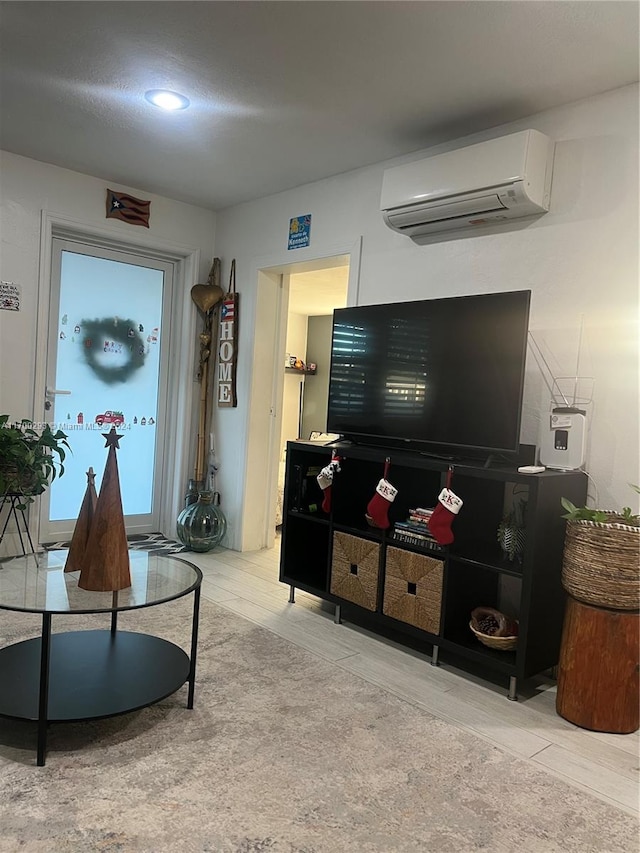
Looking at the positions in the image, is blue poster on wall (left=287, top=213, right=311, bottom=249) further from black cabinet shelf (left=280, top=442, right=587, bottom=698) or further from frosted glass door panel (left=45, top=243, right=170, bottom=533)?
black cabinet shelf (left=280, top=442, right=587, bottom=698)

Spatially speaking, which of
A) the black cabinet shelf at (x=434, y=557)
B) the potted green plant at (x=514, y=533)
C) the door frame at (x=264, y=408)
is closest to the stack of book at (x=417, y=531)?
the black cabinet shelf at (x=434, y=557)

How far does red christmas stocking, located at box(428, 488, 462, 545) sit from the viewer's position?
2.54 m

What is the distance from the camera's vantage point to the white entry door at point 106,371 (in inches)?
165

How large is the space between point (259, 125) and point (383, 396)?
1483 mm

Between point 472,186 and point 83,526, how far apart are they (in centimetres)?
214

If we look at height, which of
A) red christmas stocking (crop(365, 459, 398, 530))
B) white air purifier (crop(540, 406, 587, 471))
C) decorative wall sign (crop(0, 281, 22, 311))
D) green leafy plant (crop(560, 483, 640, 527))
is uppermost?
decorative wall sign (crop(0, 281, 22, 311))

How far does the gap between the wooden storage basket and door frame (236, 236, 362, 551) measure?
2.60 metres

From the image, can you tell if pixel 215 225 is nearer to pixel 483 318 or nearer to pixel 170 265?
pixel 170 265

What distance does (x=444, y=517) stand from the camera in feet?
8.43

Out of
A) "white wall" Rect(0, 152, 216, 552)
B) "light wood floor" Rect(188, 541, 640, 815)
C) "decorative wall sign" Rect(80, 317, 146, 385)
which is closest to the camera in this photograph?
"light wood floor" Rect(188, 541, 640, 815)

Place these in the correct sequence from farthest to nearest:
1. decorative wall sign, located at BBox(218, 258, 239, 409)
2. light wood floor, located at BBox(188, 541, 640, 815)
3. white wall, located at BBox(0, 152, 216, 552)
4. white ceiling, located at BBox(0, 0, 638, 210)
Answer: decorative wall sign, located at BBox(218, 258, 239, 409) < white wall, located at BBox(0, 152, 216, 552) < white ceiling, located at BBox(0, 0, 638, 210) < light wood floor, located at BBox(188, 541, 640, 815)

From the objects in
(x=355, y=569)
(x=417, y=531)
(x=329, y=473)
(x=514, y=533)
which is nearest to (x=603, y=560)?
(x=514, y=533)

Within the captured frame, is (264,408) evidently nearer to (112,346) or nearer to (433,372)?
(112,346)

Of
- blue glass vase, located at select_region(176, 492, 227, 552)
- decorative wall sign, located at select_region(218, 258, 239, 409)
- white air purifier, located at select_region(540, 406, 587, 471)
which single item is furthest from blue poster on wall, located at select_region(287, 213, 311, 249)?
white air purifier, located at select_region(540, 406, 587, 471)
